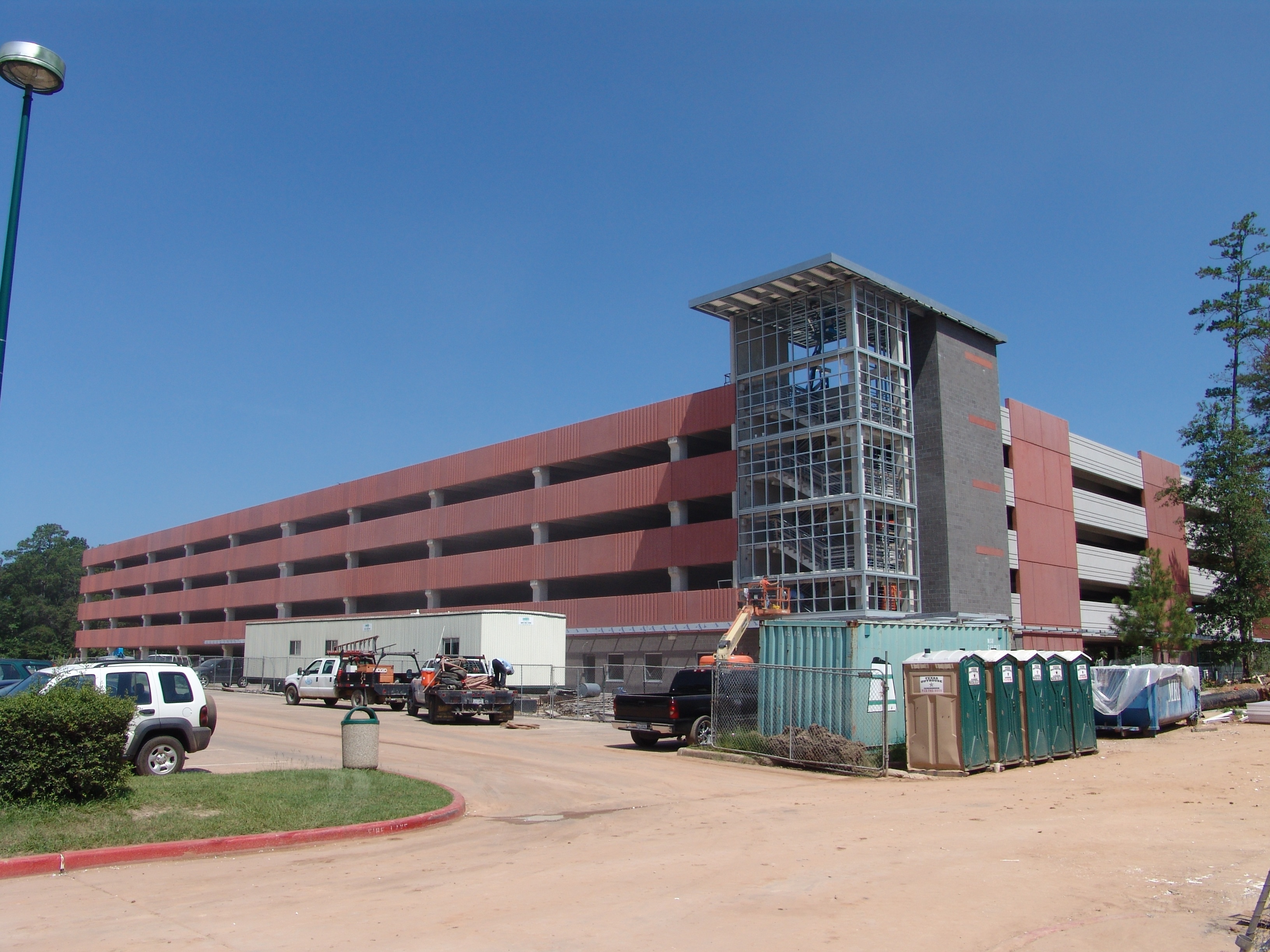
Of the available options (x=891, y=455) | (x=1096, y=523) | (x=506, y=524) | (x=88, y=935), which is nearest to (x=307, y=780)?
(x=88, y=935)

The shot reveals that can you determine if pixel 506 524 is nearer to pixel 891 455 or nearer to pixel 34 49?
pixel 891 455

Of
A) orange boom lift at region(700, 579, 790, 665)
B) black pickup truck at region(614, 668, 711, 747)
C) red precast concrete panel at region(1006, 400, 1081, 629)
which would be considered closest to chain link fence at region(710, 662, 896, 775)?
black pickup truck at region(614, 668, 711, 747)

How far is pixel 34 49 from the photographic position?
432 inches

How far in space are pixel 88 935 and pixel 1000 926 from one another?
6905 mm

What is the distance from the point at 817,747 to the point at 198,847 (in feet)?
40.2

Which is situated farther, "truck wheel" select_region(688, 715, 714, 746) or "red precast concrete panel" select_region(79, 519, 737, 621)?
"red precast concrete panel" select_region(79, 519, 737, 621)

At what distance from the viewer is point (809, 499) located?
4131 cm

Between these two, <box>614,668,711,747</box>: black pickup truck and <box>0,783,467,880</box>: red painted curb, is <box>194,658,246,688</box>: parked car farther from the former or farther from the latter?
<box>0,783,467,880</box>: red painted curb

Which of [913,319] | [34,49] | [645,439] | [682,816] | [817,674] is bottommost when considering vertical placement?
[682,816]

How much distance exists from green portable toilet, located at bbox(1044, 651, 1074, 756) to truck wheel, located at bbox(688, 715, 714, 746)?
24.1 feet

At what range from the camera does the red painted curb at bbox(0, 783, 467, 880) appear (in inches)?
377

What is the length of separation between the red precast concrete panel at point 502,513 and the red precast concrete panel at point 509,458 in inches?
58.1

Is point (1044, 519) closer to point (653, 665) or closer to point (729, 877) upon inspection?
point (653, 665)

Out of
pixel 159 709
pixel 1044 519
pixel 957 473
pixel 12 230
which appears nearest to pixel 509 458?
pixel 957 473
